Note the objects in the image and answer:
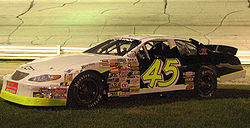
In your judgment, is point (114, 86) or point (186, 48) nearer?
point (114, 86)

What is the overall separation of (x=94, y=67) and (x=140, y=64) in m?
1.03

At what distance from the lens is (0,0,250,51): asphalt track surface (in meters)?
22.8

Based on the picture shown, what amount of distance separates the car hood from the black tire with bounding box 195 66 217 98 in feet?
6.63

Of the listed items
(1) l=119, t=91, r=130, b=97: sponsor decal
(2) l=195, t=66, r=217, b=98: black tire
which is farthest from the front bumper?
(2) l=195, t=66, r=217, b=98: black tire

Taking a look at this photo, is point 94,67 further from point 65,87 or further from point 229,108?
point 229,108

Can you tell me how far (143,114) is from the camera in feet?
22.7

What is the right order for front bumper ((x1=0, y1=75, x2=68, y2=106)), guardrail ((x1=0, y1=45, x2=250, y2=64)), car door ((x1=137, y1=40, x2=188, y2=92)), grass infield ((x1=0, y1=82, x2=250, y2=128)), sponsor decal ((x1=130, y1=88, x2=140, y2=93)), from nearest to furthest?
1. grass infield ((x1=0, y1=82, x2=250, y2=128))
2. front bumper ((x1=0, y1=75, x2=68, y2=106))
3. sponsor decal ((x1=130, y1=88, x2=140, y2=93))
4. car door ((x1=137, y1=40, x2=188, y2=92))
5. guardrail ((x1=0, y1=45, x2=250, y2=64))

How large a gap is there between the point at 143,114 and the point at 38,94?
177 centimetres

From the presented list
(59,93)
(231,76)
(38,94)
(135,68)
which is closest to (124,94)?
(135,68)

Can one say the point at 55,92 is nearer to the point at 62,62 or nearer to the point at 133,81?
the point at 62,62

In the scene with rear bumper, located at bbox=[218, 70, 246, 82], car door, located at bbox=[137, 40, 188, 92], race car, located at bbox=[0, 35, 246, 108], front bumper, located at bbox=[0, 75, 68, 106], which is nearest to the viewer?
front bumper, located at bbox=[0, 75, 68, 106]

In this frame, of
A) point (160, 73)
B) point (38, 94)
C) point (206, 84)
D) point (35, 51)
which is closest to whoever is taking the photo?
point (38, 94)

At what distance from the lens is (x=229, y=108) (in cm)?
765

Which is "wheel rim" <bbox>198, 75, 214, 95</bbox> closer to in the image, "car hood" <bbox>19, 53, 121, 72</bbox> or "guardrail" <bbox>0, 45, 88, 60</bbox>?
"car hood" <bbox>19, 53, 121, 72</bbox>
